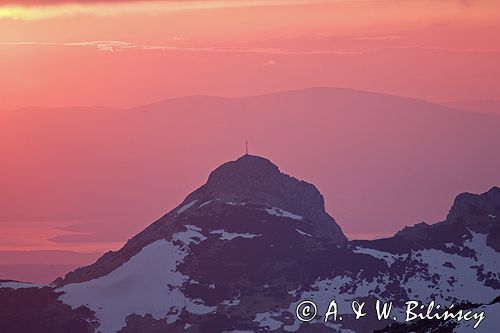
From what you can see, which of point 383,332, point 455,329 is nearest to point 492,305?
point 455,329

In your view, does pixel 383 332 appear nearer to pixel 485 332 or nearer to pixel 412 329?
pixel 412 329

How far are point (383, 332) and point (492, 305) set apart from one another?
18611 millimetres

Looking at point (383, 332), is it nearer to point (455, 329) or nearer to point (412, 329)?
point (412, 329)

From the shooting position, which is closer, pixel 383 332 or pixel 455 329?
pixel 455 329

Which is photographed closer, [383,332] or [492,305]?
[492,305]

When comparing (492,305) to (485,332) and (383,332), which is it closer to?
(485,332)

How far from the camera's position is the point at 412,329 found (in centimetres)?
15312

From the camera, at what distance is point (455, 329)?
14200cm

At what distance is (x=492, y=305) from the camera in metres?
144

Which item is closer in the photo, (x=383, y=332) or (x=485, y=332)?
(x=485, y=332)

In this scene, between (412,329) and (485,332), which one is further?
(412,329)

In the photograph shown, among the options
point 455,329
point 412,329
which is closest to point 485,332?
point 455,329

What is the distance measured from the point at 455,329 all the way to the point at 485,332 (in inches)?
182

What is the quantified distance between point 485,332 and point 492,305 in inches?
254
